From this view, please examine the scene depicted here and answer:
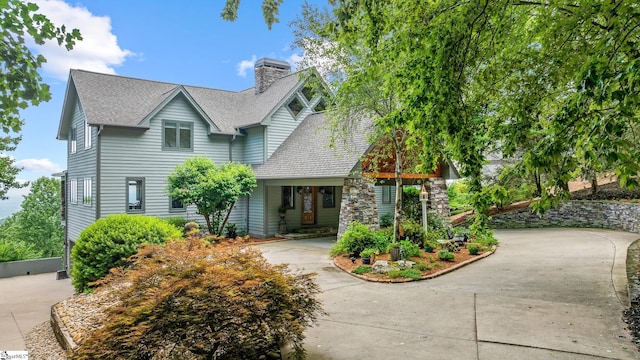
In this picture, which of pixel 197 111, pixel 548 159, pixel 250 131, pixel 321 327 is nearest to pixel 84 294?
pixel 321 327

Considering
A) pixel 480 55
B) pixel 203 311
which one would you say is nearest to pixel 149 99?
pixel 480 55

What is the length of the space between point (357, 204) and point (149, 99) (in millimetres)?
10714

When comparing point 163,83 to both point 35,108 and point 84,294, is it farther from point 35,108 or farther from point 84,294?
point 35,108

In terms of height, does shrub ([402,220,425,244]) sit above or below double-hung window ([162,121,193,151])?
below

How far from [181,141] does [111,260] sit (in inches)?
379

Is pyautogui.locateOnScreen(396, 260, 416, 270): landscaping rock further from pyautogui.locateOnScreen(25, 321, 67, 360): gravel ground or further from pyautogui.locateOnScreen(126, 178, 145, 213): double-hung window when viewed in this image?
A: pyautogui.locateOnScreen(126, 178, 145, 213): double-hung window

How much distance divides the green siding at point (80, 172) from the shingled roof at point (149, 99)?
3.21ft

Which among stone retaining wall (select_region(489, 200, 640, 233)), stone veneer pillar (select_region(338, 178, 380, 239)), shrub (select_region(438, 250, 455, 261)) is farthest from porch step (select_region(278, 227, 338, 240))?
stone retaining wall (select_region(489, 200, 640, 233))

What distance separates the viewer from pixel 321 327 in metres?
5.91

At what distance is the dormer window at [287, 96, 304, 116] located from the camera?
18.8 metres

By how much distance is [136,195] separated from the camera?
1588 centimetres

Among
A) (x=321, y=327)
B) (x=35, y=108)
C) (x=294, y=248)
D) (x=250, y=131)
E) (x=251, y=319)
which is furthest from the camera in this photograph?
(x=250, y=131)

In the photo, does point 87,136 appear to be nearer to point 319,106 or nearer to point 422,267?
point 319,106

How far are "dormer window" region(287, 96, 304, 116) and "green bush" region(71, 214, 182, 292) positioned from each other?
11.3 meters
